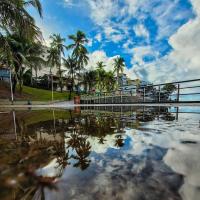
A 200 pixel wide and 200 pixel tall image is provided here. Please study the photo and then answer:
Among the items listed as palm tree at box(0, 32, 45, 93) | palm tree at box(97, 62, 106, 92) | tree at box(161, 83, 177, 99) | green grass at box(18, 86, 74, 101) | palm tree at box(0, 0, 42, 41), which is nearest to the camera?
palm tree at box(0, 0, 42, 41)

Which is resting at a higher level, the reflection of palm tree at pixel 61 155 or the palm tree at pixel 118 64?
the palm tree at pixel 118 64

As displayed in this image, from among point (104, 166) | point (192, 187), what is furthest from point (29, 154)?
point (192, 187)

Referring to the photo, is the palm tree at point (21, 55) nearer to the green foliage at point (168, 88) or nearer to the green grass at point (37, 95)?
the green grass at point (37, 95)

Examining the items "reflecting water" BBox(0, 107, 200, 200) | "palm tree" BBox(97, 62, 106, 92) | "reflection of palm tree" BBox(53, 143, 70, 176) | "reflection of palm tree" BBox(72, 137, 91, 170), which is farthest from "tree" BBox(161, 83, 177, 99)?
"palm tree" BBox(97, 62, 106, 92)

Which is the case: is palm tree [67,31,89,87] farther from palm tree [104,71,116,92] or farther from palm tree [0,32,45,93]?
palm tree [104,71,116,92]

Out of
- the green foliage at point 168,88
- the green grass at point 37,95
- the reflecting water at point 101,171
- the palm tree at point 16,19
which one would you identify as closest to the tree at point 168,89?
the green foliage at point 168,88

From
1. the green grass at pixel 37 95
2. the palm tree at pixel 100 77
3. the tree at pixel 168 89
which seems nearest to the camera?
the tree at pixel 168 89

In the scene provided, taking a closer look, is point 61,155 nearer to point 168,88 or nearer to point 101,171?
point 101,171

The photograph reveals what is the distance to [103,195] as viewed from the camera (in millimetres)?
985

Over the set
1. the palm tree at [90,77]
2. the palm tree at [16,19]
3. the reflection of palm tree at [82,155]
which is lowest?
the reflection of palm tree at [82,155]

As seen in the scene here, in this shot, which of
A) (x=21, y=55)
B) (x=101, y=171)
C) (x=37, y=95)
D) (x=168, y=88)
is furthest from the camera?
(x=37, y=95)

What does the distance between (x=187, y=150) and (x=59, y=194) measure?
1322 mm

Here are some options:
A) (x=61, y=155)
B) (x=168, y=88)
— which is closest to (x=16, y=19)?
(x=168, y=88)

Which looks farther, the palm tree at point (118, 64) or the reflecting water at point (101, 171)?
the palm tree at point (118, 64)
